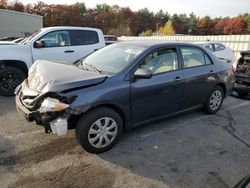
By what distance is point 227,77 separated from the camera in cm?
552

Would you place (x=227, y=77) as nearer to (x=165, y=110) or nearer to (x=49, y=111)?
(x=165, y=110)

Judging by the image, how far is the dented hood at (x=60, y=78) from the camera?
3.34m

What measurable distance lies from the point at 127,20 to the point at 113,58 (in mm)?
73099

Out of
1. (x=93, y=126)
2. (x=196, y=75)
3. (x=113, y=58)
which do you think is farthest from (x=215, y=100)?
(x=93, y=126)

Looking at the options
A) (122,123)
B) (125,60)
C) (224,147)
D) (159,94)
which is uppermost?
(125,60)

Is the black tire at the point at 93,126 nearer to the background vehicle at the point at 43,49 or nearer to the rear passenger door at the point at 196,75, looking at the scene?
the rear passenger door at the point at 196,75

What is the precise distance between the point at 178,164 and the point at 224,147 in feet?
3.25

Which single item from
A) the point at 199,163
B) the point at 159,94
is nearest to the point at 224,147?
the point at 199,163

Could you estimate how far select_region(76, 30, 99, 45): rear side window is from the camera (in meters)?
7.67

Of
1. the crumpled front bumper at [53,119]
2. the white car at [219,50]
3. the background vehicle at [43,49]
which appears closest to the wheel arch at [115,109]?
the crumpled front bumper at [53,119]

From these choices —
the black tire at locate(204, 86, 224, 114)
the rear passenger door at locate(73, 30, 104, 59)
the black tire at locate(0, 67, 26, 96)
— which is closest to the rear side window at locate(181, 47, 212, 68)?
the black tire at locate(204, 86, 224, 114)

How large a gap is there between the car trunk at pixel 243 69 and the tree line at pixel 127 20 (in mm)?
44430

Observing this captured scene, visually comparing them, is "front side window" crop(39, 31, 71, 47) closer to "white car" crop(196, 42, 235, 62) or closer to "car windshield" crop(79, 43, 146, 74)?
"car windshield" crop(79, 43, 146, 74)

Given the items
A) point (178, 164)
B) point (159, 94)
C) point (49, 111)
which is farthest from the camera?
point (159, 94)
